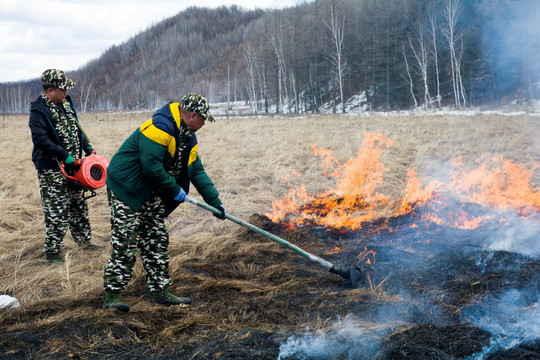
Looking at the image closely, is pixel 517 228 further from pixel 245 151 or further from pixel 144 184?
pixel 245 151

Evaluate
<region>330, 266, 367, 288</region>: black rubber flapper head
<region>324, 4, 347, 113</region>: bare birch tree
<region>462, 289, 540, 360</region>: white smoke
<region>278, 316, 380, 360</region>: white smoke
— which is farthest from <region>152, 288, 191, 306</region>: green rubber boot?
<region>324, 4, 347, 113</region>: bare birch tree

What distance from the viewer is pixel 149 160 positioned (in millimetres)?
3115

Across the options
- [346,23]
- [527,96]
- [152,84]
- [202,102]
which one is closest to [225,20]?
[152,84]

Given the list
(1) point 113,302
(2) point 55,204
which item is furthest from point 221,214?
(2) point 55,204

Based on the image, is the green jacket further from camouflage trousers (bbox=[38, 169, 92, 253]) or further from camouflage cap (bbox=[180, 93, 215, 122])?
camouflage trousers (bbox=[38, 169, 92, 253])

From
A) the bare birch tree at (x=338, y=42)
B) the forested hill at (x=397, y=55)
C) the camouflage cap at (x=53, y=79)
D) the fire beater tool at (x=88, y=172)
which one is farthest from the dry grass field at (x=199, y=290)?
the bare birch tree at (x=338, y=42)

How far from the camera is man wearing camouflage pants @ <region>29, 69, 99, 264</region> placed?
4184mm

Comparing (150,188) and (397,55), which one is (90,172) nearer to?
(150,188)

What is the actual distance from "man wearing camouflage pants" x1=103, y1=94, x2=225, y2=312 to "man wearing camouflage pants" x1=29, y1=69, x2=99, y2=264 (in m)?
1.37

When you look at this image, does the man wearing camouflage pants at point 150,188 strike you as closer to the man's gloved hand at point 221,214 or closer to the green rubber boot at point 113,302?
the green rubber boot at point 113,302

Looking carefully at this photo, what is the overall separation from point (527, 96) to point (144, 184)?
30.3 m

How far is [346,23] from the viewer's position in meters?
42.6

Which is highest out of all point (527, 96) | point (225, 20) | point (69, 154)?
point (225, 20)

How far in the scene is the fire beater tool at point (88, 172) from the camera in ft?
14.5
